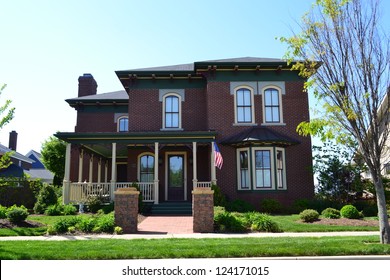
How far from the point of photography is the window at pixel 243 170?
18469mm

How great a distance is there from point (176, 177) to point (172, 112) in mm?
3796

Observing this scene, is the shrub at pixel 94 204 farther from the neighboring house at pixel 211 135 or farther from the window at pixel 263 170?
the window at pixel 263 170

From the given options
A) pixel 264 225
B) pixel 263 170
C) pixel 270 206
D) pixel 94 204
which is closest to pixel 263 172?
pixel 263 170

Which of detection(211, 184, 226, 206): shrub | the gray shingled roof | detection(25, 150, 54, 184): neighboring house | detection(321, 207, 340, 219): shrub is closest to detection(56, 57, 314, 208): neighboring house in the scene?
detection(211, 184, 226, 206): shrub

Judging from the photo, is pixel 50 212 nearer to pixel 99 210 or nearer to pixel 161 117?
pixel 99 210

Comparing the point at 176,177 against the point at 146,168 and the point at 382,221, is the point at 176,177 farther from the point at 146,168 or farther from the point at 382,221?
the point at 382,221

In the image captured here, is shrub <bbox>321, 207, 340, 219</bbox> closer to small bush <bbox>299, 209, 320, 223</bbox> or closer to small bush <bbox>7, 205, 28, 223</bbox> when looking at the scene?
small bush <bbox>299, 209, 320, 223</bbox>

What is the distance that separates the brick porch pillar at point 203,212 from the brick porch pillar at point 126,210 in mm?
1988

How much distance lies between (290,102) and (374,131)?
1098 cm

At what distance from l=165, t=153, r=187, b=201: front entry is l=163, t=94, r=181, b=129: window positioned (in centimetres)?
175

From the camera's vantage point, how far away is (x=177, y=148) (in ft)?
66.4

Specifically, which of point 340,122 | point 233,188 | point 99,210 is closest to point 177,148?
point 233,188

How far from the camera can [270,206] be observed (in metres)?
17.0

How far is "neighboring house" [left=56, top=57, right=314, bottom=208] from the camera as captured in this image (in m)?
17.9
